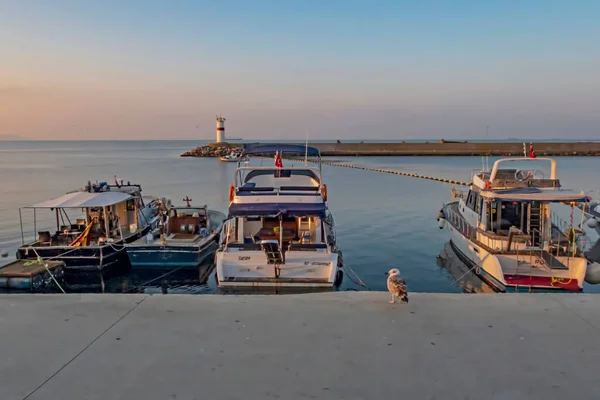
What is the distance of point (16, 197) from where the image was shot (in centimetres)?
3681

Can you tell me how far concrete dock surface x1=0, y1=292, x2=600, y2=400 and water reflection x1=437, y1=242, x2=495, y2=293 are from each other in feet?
29.4

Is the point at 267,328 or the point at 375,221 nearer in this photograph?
the point at 267,328

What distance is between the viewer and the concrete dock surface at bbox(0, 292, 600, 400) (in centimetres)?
356

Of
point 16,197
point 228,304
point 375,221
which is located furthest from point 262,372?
point 16,197

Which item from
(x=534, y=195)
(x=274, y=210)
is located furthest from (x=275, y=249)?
(x=534, y=195)

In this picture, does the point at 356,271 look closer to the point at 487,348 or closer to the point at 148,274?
the point at 148,274

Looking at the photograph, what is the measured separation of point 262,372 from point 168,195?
121 ft

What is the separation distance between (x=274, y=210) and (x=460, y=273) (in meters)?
7.57

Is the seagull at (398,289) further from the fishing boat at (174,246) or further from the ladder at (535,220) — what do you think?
the fishing boat at (174,246)

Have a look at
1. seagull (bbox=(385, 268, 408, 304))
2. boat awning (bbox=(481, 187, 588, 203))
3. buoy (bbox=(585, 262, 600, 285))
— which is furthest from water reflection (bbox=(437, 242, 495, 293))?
seagull (bbox=(385, 268, 408, 304))

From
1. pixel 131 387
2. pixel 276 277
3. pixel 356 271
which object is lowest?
pixel 356 271

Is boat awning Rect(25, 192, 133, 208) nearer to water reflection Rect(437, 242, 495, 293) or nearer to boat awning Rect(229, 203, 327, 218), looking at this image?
boat awning Rect(229, 203, 327, 218)

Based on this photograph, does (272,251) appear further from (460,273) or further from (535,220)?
(535,220)

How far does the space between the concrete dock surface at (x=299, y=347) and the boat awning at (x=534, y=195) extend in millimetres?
8000
